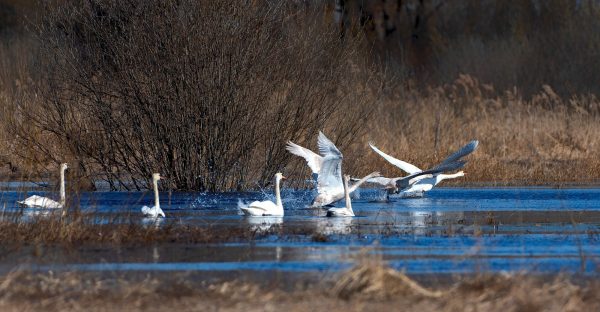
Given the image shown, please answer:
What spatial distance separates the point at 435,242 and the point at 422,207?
17.1 feet

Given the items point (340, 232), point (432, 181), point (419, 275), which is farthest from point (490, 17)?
point (419, 275)

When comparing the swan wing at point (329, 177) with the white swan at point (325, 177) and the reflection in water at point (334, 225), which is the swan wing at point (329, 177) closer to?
the white swan at point (325, 177)

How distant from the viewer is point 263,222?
48.1 ft

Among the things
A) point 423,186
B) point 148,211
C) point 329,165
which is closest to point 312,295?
point 148,211

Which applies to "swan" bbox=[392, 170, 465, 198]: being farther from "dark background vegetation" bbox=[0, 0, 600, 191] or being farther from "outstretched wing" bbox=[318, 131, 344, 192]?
"outstretched wing" bbox=[318, 131, 344, 192]

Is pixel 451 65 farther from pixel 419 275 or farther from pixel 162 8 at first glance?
pixel 419 275

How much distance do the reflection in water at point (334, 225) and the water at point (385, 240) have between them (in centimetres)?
1

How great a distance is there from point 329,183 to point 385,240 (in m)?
5.23

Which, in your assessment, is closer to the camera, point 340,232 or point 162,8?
point 340,232

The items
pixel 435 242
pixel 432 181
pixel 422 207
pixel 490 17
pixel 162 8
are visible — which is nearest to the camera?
pixel 435 242

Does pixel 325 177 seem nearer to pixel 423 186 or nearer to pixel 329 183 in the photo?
pixel 329 183

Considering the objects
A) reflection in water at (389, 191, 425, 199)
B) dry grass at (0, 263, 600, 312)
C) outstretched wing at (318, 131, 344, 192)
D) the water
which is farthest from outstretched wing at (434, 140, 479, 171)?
dry grass at (0, 263, 600, 312)

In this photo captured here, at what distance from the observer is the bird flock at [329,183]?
15.4 meters

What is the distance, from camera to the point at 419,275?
9.75m
